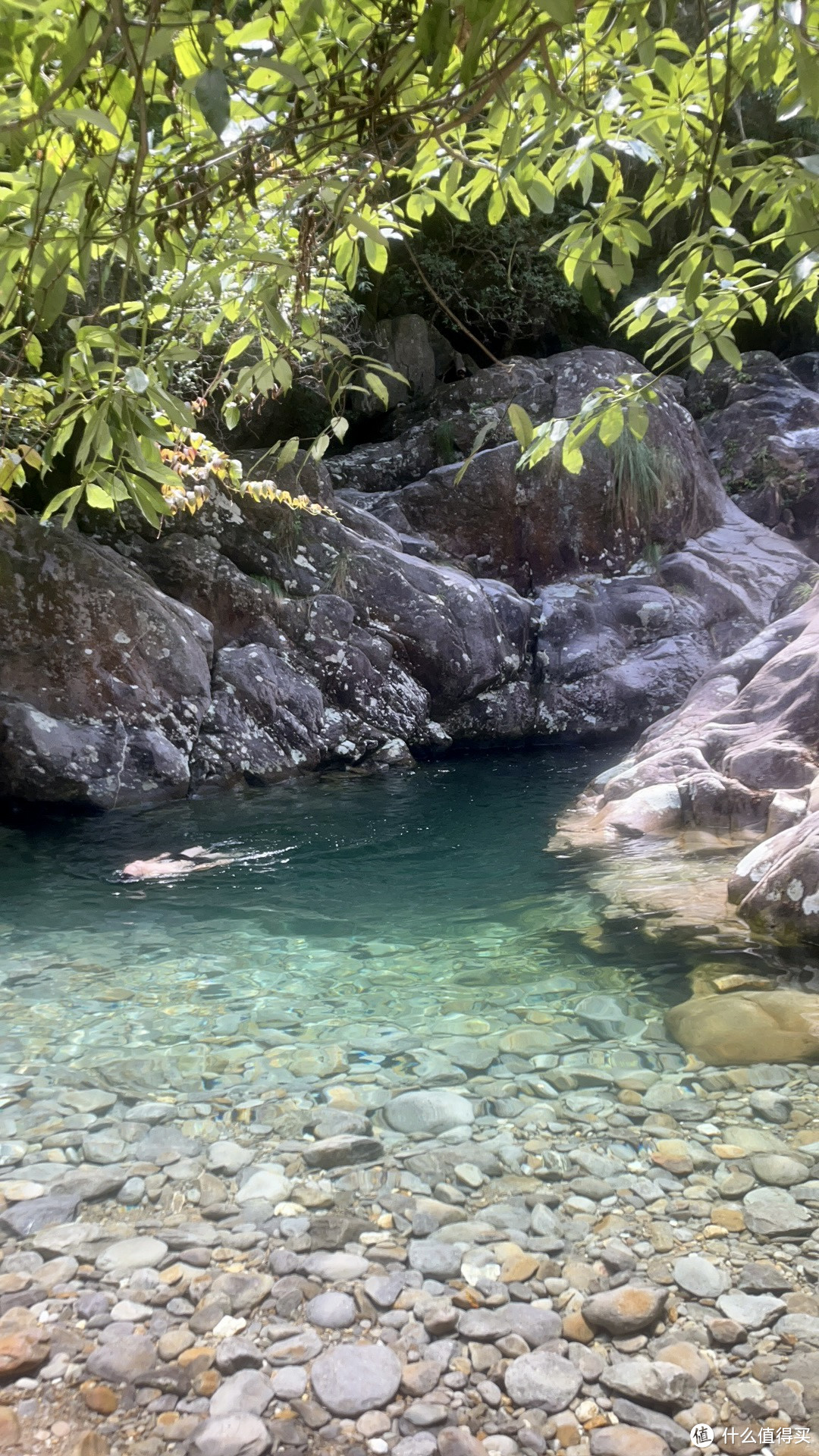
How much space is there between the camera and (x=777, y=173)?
2350mm

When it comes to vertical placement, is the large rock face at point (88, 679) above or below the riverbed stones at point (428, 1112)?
above

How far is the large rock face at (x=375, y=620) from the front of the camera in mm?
8477

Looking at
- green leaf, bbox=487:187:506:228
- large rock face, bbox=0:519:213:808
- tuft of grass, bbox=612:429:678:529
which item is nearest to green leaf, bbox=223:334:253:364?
green leaf, bbox=487:187:506:228

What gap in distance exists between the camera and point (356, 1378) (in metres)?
1.87

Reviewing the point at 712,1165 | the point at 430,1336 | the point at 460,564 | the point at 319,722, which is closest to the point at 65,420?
the point at 430,1336

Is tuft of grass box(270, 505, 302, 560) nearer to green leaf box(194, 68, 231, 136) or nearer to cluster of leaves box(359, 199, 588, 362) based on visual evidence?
cluster of leaves box(359, 199, 588, 362)

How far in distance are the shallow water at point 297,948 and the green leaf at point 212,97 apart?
2.85 meters

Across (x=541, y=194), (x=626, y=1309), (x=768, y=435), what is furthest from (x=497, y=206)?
(x=768, y=435)

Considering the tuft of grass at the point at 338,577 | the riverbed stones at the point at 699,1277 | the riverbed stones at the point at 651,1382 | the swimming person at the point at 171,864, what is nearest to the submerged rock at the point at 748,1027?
the riverbed stones at the point at 699,1277

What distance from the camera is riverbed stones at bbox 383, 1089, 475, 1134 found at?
288 cm

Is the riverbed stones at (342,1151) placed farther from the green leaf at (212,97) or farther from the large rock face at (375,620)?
the large rock face at (375,620)

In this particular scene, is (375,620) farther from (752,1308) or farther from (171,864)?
(752,1308)

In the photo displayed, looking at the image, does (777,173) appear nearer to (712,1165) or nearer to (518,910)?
(712,1165)

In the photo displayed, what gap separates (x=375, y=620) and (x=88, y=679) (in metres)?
3.82
